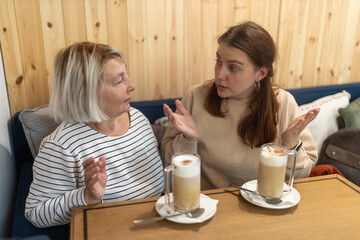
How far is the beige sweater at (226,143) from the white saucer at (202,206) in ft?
1.35

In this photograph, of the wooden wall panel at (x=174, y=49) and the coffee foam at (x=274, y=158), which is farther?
the wooden wall panel at (x=174, y=49)

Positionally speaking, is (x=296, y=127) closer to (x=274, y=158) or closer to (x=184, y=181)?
(x=274, y=158)

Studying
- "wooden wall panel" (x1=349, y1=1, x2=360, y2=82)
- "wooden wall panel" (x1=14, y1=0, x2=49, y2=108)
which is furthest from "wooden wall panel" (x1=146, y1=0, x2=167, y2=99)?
"wooden wall panel" (x1=349, y1=1, x2=360, y2=82)

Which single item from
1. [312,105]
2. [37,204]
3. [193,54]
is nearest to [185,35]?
[193,54]

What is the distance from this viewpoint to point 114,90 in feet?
4.28

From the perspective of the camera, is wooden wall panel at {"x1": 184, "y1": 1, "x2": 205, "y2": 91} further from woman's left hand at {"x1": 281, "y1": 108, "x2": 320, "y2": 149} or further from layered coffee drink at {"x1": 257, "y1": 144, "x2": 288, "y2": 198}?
layered coffee drink at {"x1": 257, "y1": 144, "x2": 288, "y2": 198}

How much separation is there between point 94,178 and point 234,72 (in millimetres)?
769

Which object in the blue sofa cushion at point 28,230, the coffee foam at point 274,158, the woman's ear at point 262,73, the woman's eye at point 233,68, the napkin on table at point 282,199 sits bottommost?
the blue sofa cushion at point 28,230

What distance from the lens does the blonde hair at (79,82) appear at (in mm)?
1237

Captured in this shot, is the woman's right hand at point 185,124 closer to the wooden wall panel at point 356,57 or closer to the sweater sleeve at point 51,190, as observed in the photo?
the sweater sleeve at point 51,190

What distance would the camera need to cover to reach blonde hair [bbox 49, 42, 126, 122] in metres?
1.24

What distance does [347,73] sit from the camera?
100 inches

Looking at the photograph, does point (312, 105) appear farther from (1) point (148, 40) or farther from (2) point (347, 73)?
(1) point (148, 40)

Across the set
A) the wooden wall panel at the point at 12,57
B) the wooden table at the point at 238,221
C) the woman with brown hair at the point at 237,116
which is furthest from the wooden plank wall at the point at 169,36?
the wooden table at the point at 238,221
